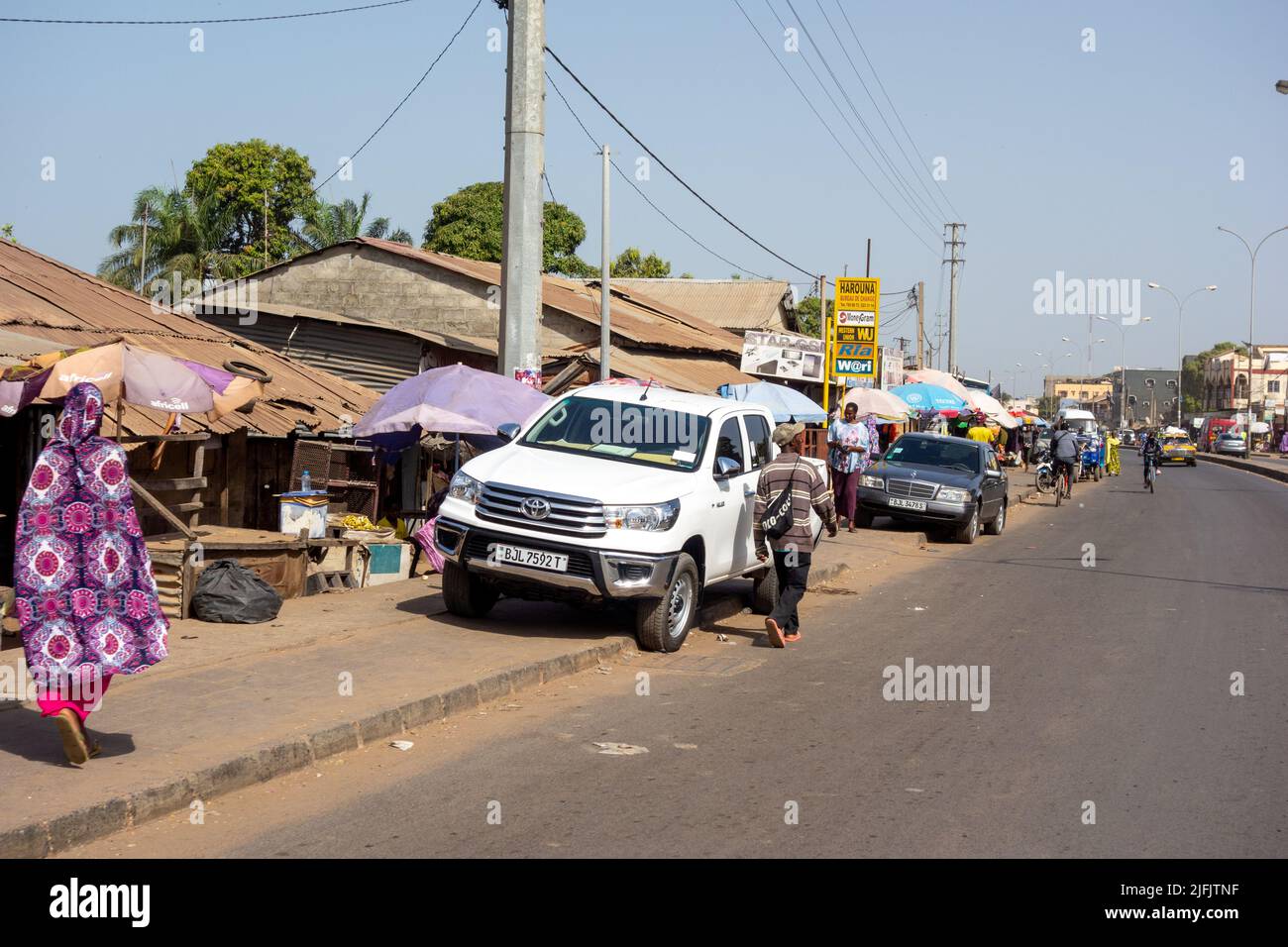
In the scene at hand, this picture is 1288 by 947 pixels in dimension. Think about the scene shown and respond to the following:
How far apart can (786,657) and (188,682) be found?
4709 millimetres

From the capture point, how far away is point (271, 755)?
20.5ft

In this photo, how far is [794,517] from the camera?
1046cm

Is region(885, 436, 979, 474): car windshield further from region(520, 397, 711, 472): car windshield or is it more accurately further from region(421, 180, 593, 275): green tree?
region(421, 180, 593, 275): green tree

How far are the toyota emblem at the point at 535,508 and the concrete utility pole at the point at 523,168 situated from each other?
446 cm

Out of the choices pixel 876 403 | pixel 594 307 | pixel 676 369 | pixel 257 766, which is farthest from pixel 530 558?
pixel 594 307

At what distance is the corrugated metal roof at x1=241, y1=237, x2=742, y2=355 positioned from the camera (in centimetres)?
2844

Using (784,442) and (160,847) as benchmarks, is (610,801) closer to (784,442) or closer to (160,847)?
(160,847)

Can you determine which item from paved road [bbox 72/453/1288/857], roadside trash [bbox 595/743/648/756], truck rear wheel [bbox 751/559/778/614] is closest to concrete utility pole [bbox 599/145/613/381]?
truck rear wheel [bbox 751/559/778/614]

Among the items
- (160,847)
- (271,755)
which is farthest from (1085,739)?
(160,847)

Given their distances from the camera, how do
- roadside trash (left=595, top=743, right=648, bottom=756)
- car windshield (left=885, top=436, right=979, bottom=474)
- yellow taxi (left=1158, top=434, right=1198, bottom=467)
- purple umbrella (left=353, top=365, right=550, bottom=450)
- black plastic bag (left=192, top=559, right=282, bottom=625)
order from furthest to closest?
yellow taxi (left=1158, top=434, right=1198, bottom=467), car windshield (left=885, top=436, right=979, bottom=474), purple umbrella (left=353, top=365, right=550, bottom=450), black plastic bag (left=192, top=559, right=282, bottom=625), roadside trash (left=595, top=743, right=648, bottom=756)

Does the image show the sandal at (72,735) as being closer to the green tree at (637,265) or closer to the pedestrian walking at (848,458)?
the pedestrian walking at (848,458)

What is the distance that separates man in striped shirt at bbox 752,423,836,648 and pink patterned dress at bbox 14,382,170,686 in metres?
5.65

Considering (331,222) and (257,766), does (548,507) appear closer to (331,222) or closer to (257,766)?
(257,766)

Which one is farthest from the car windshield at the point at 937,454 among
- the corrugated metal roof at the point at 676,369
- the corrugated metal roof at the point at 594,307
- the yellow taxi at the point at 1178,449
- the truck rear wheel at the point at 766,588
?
the yellow taxi at the point at 1178,449
